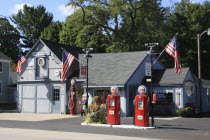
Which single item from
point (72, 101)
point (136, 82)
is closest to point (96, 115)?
point (136, 82)

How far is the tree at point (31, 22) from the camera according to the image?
70.4 m

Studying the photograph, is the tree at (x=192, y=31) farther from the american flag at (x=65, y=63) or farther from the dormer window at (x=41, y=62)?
the american flag at (x=65, y=63)

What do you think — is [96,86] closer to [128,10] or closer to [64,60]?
[64,60]

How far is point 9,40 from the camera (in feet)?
223

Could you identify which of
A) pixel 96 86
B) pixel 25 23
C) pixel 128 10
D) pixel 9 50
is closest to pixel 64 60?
pixel 96 86

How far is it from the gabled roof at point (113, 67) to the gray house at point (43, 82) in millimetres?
1975

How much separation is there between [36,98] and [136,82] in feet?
30.5

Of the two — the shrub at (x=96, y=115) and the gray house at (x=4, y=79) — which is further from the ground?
the gray house at (x=4, y=79)

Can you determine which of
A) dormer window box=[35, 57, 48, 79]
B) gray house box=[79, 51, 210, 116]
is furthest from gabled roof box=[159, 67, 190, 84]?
dormer window box=[35, 57, 48, 79]

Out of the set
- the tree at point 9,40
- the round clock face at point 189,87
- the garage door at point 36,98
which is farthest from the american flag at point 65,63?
the tree at point 9,40

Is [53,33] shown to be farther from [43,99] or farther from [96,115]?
[96,115]

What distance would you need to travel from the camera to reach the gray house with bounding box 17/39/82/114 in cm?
2830

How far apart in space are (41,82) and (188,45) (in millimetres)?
22580

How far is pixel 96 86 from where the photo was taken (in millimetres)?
25656
